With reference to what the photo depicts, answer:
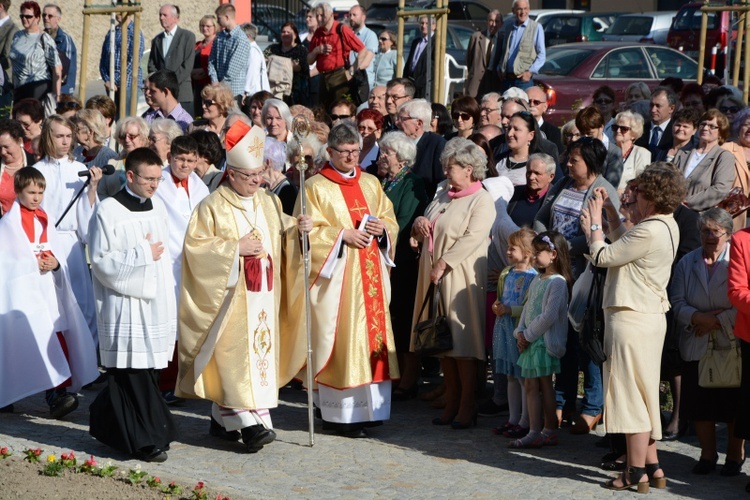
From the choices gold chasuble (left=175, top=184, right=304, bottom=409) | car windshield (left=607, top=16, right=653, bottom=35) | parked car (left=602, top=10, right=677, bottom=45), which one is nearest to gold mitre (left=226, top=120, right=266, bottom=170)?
gold chasuble (left=175, top=184, right=304, bottom=409)

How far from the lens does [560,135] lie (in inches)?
461

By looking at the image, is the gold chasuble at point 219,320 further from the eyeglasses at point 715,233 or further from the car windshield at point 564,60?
the car windshield at point 564,60

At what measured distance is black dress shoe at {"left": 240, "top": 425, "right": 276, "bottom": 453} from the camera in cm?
830

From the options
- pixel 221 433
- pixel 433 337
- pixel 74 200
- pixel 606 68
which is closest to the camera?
pixel 221 433

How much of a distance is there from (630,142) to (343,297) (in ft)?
9.15

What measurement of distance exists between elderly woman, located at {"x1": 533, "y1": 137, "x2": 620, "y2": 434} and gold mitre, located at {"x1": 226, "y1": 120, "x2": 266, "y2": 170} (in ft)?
6.71

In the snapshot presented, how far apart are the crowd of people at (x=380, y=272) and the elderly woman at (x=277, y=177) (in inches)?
0.7

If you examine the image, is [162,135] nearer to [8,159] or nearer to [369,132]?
[8,159]

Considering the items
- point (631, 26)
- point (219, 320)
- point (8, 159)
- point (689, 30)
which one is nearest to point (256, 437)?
point (219, 320)

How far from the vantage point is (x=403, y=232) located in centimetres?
962

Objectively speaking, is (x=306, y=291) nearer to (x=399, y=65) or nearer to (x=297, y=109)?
(x=297, y=109)

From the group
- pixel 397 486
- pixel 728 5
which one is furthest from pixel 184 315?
pixel 728 5

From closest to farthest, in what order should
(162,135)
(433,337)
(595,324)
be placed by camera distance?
(595,324) < (433,337) < (162,135)

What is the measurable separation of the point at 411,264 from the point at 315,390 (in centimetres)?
140
